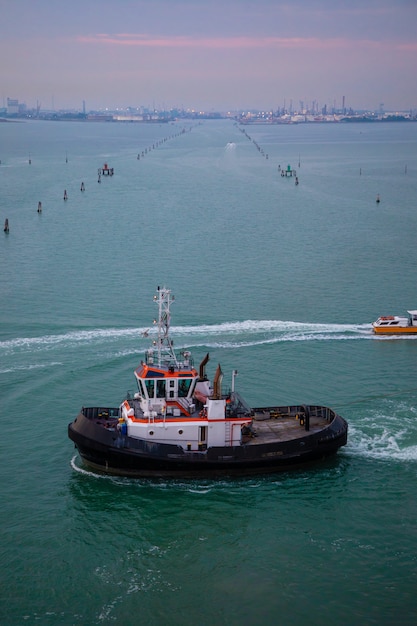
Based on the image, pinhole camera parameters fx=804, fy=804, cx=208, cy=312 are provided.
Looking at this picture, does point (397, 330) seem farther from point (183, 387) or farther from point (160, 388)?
point (160, 388)

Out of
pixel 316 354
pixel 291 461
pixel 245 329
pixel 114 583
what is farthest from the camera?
pixel 245 329

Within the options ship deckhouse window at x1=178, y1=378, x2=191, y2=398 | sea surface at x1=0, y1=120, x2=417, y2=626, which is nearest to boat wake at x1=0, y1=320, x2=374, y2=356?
sea surface at x1=0, y1=120, x2=417, y2=626

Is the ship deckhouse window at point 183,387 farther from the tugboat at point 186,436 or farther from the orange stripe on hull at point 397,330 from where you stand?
the orange stripe on hull at point 397,330

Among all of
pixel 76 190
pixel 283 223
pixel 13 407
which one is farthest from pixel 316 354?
pixel 76 190

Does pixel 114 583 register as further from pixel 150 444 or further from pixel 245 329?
pixel 245 329

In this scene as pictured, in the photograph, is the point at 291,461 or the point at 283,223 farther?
the point at 283,223

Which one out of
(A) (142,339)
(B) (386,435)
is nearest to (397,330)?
(B) (386,435)

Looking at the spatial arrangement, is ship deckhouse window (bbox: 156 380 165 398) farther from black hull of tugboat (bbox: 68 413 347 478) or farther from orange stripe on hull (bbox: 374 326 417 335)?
orange stripe on hull (bbox: 374 326 417 335)
